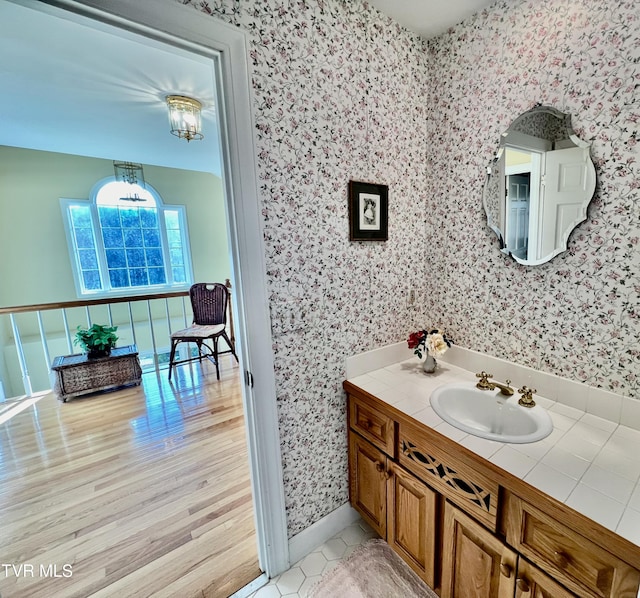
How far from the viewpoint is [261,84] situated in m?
1.14

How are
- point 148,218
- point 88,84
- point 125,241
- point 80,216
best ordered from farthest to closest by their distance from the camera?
point 148,218 → point 125,241 → point 80,216 → point 88,84

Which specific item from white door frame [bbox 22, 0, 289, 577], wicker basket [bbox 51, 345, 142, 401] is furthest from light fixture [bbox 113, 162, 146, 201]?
white door frame [bbox 22, 0, 289, 577]

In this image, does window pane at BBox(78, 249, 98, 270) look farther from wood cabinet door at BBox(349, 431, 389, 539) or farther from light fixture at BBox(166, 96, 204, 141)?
wood cabinet door at BBox(349, 431, 389, 539)

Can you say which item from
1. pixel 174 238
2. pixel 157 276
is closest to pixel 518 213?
pixel 174 238

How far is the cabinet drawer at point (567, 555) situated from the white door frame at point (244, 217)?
2.93ft

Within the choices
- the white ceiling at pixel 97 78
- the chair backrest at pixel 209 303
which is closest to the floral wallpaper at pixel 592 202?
the white ceiling at pixel 97 78

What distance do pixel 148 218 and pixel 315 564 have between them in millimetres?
4971

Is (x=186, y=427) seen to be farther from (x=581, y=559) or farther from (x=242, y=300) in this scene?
(x=581, y=559)

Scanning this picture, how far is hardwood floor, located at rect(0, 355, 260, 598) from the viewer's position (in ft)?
4.71

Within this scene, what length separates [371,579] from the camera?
1380mm

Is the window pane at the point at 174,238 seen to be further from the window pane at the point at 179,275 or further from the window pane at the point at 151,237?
the window pane at the point at 179,275

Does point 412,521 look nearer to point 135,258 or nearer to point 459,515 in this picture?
point 459,515

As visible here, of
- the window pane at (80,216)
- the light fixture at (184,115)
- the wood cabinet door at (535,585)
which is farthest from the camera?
the window pane at (80,216)

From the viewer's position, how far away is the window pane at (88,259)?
4.42 meters
